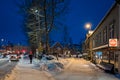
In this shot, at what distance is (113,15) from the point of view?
32156 mm

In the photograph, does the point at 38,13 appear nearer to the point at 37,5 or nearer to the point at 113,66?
the point at 37,5

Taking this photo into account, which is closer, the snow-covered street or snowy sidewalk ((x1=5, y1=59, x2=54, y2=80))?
snowy sidewalk ((x1=5, y1=59, x2=54, y2=80))

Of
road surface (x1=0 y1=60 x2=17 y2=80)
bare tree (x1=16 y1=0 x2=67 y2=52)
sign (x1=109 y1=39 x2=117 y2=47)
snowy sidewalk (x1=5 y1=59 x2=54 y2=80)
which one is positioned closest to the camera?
snowy sidewalk (x1=5 y1=59 x2=54 y2=80)

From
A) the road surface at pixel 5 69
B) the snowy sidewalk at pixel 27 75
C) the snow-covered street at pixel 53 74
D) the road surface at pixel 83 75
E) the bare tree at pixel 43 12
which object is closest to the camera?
the snowy sidewalk at pixel 27 75

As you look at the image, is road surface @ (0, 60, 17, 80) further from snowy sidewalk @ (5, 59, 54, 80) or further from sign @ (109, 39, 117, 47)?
sign @ (109, 39, 117, 47)

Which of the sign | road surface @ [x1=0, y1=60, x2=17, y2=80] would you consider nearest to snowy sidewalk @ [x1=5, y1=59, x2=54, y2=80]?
road surface @ [x1=0, y1=60, x2=17, y2=80]

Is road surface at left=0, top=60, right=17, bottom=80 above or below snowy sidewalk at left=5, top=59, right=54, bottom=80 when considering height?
below

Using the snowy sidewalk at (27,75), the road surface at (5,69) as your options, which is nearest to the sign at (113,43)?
the snowy sidewalk at (27,75)

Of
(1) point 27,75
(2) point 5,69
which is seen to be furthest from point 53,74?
(2) point 5,69

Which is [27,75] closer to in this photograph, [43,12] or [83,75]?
[83,75]

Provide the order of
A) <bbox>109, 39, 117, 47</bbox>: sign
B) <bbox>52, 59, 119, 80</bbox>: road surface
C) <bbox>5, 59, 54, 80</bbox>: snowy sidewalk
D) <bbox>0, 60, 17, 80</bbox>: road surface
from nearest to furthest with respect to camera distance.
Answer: <bbox>5, 59, 54, 80</bbox>: snowy sidewalk < <bbox>52, 59, 119, 80</bbox>: road surface < <bbox>109, 39, 117, 47</bbox>: sign < <bbox>0, 60, 17, 80</bbox>: road surface

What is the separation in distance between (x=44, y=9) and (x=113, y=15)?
17.4m

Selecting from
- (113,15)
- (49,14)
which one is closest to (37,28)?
(49,14)

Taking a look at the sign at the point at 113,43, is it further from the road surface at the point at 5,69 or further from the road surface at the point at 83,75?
the road surface at the point at 5,69
